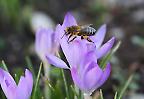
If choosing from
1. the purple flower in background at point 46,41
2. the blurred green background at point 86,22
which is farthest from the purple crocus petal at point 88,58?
the blurred green background at point 86,22

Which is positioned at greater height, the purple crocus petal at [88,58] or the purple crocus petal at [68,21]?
the purple crocus petal at [68,21]

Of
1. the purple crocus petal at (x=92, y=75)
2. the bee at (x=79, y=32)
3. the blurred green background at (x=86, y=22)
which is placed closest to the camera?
the purple crocus petal at (x=92, y=75)

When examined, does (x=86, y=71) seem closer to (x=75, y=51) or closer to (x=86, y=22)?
(x=75, y=51)

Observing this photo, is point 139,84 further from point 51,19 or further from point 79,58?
point 79,58

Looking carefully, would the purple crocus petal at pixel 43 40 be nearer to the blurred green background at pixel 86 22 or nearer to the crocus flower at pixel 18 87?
the crocus flower at pixel 18 87

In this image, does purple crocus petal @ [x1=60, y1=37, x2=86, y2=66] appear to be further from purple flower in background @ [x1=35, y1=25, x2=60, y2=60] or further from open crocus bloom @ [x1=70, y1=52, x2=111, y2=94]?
purple flower in background @ [x1=35, y1=25, x2=60, y2=60]

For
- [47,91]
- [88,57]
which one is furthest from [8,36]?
[88,57]
